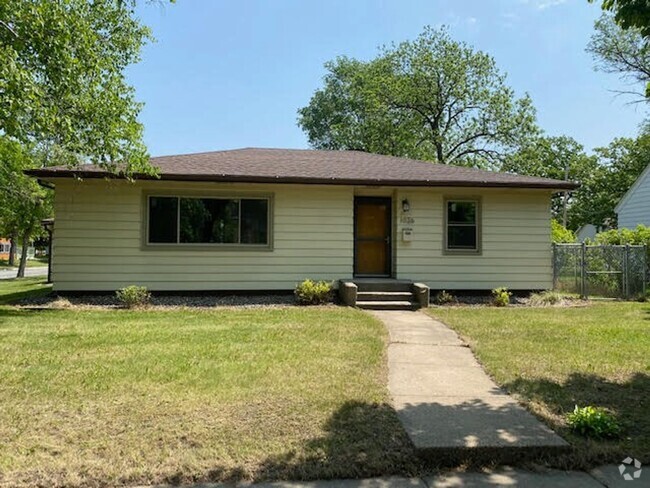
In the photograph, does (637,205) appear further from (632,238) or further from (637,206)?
Result: (632,238)

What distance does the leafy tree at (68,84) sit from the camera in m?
7.12

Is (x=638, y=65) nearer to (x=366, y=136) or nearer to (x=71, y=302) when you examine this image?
(x=366, y=136)

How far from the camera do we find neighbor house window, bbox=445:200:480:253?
38.0 feet

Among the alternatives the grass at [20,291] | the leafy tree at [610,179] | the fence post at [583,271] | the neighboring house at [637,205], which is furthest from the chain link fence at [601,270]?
the leafy tree at [610,179]

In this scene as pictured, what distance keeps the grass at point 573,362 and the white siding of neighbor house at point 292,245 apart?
218 centimetres

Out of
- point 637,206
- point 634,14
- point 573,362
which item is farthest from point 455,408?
point 637,206

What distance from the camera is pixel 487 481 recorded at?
9.57 feet

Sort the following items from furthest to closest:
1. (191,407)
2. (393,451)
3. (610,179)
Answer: (610,179) < (191,407) < (393,451)

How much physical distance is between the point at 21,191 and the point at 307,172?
592 inches

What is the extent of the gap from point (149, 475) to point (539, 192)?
36.7ft

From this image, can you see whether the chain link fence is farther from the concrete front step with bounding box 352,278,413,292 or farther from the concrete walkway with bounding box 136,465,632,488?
the concrete walkway with bounding box 136,465,632,488

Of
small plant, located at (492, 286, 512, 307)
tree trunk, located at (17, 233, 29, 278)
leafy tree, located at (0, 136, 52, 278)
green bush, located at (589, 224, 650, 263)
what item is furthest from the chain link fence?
tree trunk, located at (17, 233, 29, 278)

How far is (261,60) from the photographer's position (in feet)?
58.6

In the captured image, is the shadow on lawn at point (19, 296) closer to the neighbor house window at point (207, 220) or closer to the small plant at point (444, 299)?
Result: the neighbor house window at point (207, 220)
